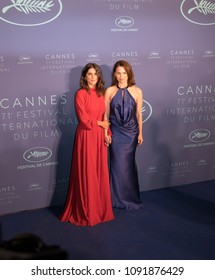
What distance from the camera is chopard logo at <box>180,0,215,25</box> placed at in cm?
527

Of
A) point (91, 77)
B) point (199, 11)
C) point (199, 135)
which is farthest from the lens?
point (199, 135)

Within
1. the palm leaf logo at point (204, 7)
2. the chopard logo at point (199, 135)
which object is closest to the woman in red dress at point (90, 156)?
the chopard logo at point (199, 135)

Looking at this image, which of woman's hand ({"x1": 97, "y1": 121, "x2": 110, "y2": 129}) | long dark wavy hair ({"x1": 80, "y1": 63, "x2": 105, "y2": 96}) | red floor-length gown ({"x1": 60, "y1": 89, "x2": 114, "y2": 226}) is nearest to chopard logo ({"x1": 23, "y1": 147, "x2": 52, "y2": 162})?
red floor-length gown ({"x1": 60, "y1": 89, "x2": 114, "y2": 226})

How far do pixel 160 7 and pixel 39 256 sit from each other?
4.04 m

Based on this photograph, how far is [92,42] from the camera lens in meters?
4.84

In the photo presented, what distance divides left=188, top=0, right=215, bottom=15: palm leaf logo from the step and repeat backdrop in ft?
0.05

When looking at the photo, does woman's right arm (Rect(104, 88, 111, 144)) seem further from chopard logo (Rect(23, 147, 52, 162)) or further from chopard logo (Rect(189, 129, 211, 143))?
chopard logo (Rect(189, 129, 211, 143))

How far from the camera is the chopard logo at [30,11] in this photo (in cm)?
440

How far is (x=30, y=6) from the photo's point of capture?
14.7ft

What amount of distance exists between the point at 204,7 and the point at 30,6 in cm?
245

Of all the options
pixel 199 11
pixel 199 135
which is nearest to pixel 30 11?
pixel 199 11

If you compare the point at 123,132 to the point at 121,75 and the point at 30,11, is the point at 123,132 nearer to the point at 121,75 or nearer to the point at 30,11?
the point at 121,75

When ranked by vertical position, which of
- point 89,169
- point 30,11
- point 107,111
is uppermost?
point 30,11

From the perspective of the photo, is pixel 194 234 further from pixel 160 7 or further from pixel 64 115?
pixel 160 7
